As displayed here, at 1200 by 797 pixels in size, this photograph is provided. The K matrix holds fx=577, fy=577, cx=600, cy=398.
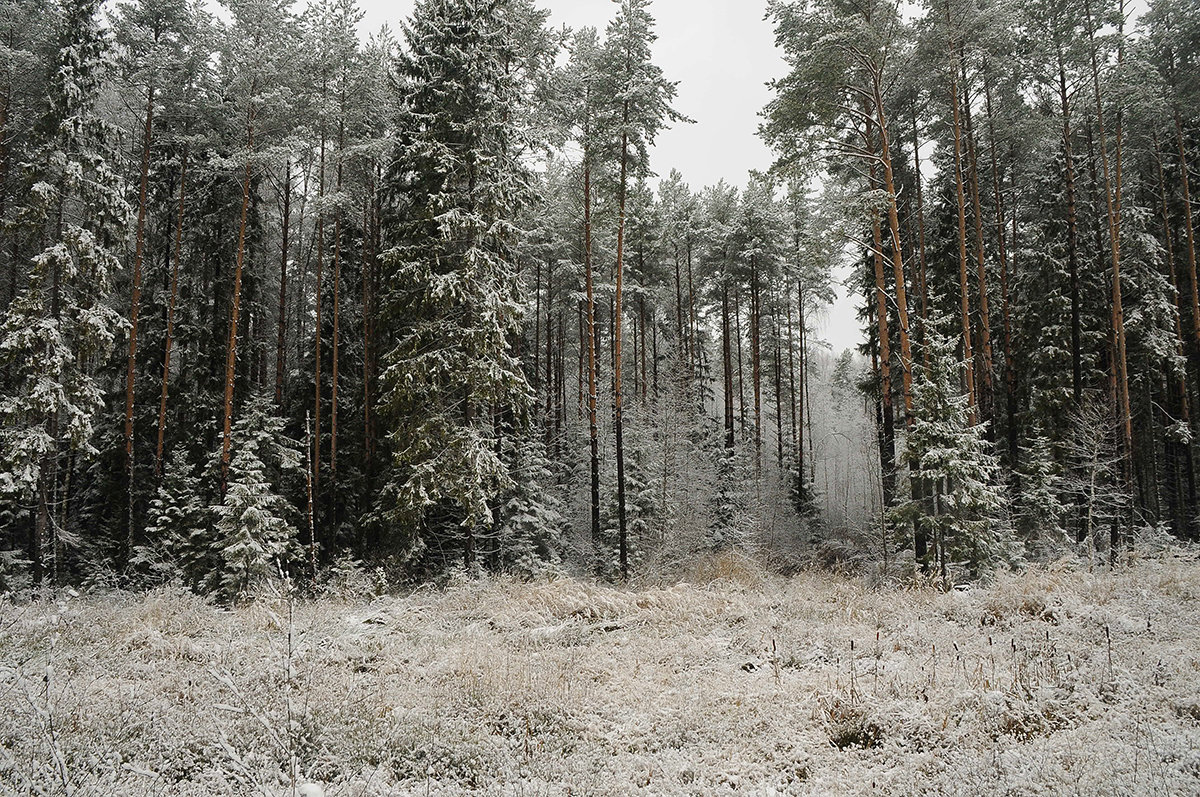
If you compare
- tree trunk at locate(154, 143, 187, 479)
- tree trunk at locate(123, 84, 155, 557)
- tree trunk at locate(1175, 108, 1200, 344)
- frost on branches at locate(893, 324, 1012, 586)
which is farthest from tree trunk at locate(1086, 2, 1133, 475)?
tree trunk at locate(154, 143, 187, 479)

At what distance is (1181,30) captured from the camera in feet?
58.2

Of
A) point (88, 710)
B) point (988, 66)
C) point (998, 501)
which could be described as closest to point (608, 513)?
point (998, 501)

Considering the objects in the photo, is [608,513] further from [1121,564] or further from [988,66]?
[988,66]

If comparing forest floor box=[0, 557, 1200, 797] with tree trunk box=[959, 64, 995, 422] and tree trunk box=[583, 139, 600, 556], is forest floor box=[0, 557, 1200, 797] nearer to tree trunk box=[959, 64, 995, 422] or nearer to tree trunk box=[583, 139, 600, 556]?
tree trunk box=[583, 139, 600, 556]

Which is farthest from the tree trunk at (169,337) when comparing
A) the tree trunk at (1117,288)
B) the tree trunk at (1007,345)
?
the tree trunk at (1117,288)

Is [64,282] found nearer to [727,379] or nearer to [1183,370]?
[727,379]

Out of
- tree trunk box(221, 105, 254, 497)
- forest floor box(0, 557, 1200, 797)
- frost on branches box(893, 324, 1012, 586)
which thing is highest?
tree trunk box(221, 105, 254, 497)

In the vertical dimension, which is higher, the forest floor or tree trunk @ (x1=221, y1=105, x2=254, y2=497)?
tree trunk @ (x1=221, y1=105, x2=254, y2=497)

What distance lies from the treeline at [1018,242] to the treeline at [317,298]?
3.17 meters

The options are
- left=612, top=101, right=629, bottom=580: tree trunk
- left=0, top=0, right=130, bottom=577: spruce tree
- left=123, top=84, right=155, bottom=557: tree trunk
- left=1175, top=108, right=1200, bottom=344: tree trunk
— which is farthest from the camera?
left=1175, top=108, right=1200, bottom=344: tree trunk

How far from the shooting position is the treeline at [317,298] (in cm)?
1414

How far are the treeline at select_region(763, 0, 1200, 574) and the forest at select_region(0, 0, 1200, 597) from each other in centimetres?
13

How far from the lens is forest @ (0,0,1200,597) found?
13617 mm

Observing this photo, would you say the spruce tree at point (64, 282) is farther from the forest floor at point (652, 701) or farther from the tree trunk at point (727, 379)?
the tree trunk at point (727, 379)
